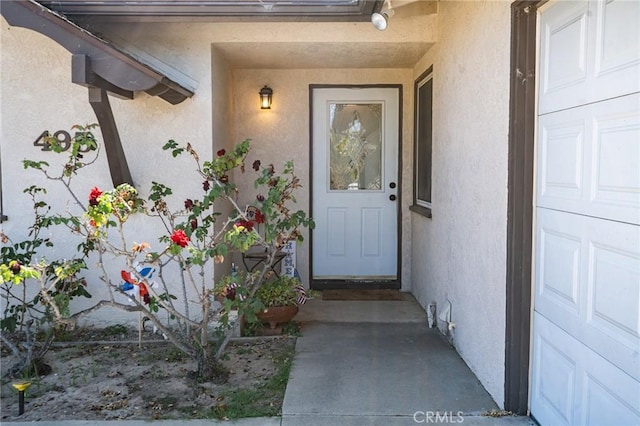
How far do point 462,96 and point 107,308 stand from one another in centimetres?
337

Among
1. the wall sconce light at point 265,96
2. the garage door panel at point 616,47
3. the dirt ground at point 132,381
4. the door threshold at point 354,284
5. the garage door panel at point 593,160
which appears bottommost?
the dirt ground at point 132,381

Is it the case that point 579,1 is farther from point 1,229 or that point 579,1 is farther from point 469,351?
point 1,229

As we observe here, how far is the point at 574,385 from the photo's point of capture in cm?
236

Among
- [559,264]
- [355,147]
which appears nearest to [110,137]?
[355,147]

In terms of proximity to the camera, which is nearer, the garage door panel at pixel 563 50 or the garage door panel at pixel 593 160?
the garage door panel at pixel 593 160

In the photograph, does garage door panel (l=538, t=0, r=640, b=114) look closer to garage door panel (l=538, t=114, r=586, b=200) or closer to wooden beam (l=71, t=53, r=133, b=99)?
garage door panel (l=538, t=114, r=586, b=200)

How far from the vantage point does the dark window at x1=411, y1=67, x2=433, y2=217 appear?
5.01m

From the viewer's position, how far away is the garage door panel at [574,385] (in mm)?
→ 1989

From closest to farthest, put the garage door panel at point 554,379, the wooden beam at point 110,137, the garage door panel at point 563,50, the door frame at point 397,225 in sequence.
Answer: the garage door panel at point 563,50 → the garage door panel at point 554,379 → the wooden beam at point 110,137 → the door frame at point 397,225

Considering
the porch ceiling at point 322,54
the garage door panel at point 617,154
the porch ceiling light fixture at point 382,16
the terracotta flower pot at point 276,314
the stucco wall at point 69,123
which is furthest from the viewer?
the porch ceiling at point 322,54

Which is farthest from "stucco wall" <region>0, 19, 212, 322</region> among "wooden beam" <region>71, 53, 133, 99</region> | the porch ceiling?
"wooden beam" <region>71, 53, 133, 99</region>

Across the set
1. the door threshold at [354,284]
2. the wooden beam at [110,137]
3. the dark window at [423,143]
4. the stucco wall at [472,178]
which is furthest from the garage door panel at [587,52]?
the door threshold at [354,284]

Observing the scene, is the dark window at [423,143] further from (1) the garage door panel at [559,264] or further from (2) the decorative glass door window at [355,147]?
(1) the garage door panel at [559,264]

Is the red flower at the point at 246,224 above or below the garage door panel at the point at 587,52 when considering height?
below
